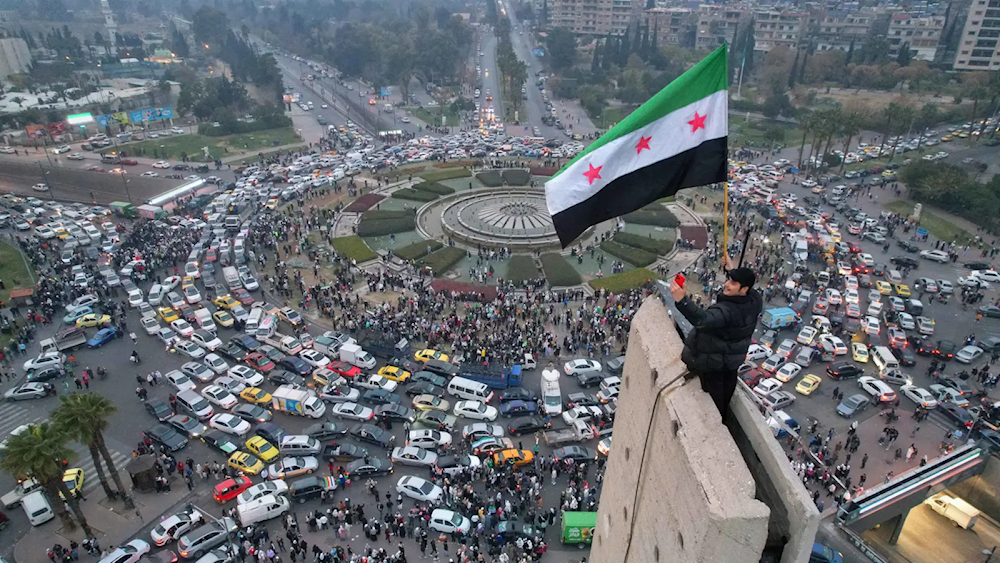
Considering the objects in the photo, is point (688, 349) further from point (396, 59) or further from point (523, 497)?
point (396, 59)

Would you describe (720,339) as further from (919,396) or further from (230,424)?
(919,396)

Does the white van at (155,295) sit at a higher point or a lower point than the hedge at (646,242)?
higher

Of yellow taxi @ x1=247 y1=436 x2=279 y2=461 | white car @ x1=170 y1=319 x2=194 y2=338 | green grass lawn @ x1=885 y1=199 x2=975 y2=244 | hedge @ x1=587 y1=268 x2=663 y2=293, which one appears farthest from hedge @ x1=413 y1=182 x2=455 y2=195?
green grass lawn @ x1=885 y1=199 x2=975 y2=244

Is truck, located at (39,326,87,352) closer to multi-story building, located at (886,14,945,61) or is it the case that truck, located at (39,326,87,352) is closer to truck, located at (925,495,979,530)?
→ truck, located at (925,495,979,530)

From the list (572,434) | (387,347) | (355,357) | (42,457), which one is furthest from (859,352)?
(42,457)

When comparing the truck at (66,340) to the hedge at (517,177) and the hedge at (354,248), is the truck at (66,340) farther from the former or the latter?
the hedge at (517,177)

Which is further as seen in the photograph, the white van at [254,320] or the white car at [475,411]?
the white van at [254,320]

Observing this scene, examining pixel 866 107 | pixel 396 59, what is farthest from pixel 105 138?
pixel 866 107

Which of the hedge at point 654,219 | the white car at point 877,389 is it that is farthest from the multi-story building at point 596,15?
the white car at point 877,389
